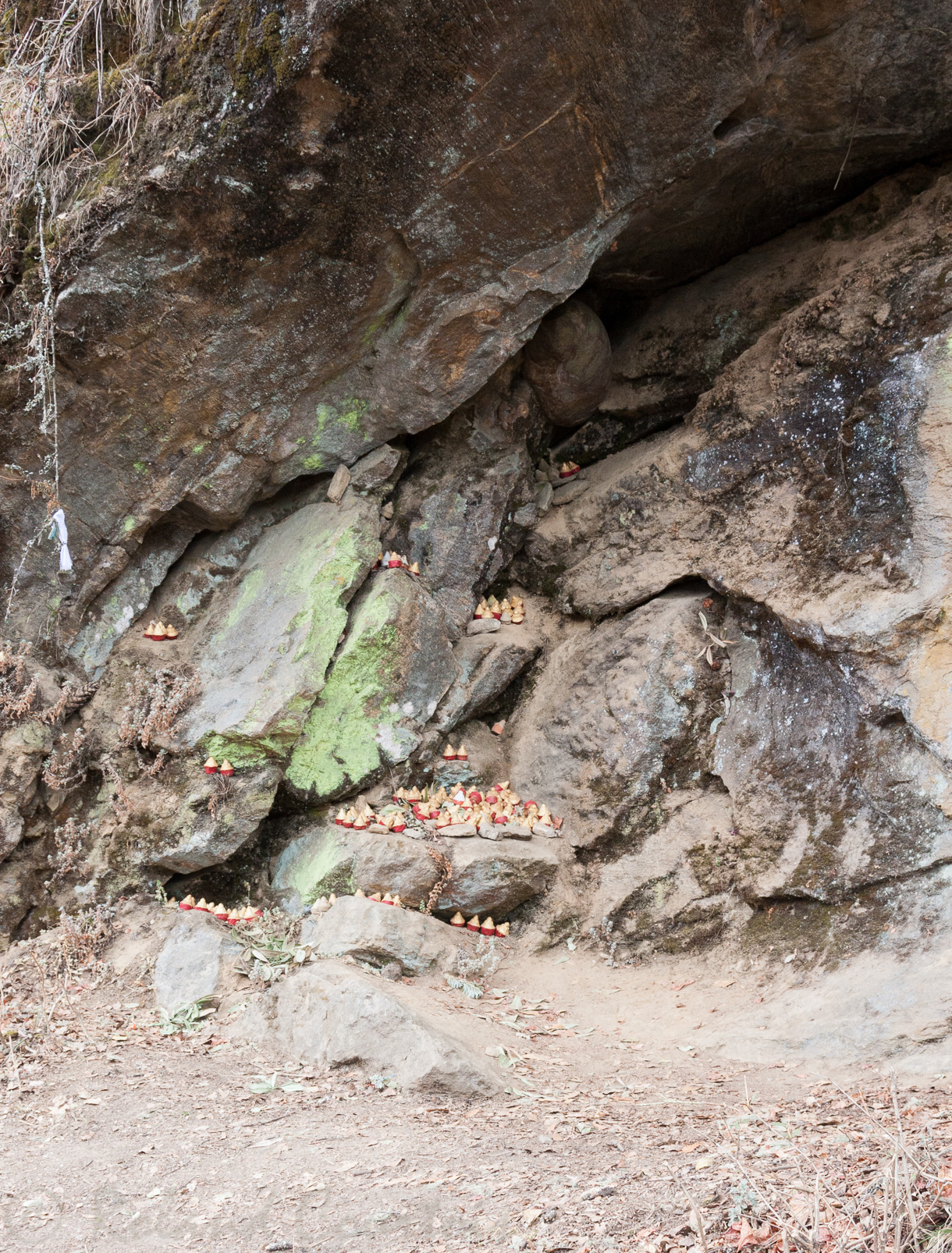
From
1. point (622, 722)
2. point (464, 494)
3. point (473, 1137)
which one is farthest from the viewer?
point (464, 494)

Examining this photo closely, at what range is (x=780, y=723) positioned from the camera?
19.3 feet

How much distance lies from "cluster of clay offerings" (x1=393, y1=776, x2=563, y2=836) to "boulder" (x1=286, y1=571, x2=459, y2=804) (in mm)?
332

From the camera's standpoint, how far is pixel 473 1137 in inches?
155

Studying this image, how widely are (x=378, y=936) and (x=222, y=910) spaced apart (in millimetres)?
1077

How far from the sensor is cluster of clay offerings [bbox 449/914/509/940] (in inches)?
233

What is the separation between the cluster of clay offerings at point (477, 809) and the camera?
621 centimetres

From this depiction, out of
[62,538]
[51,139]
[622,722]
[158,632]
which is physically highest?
[51,139]

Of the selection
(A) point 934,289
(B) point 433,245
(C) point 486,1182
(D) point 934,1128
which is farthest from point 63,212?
(D) point 934,1128

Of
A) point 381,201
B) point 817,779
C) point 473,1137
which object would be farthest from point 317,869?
point 381,201

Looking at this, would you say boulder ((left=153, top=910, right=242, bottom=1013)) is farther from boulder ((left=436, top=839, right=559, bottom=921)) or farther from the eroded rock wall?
boulder ((left=436, top=839, right=559, bottom=921))

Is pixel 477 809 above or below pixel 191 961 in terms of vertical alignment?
below

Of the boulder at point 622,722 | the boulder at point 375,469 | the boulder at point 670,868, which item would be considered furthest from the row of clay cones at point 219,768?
the boulder at point 670,868

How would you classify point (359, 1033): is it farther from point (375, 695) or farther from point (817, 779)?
point (817, 779)

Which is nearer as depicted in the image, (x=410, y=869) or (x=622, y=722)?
(x=410, y=869)
